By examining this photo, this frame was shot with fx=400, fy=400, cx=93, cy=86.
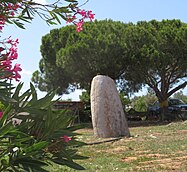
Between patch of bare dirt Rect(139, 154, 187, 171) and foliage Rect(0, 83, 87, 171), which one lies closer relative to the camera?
foliage Rect(0, 83, 87, 171)

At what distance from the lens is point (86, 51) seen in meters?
20.2

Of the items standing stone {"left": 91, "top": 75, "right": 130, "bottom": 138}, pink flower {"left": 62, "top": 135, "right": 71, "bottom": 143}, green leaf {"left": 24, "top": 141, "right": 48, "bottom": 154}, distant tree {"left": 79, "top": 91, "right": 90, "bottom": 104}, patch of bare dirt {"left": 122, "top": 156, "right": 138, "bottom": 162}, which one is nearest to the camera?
green leaf {"left": 24, "top": 141, "right": 48, "bottom": 154}

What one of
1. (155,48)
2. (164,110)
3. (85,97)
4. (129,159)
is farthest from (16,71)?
(85,97)

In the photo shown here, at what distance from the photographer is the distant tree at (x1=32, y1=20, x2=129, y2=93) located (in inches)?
798

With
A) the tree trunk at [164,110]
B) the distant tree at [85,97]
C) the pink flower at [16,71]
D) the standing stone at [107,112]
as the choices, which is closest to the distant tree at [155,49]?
the tree trunk at [164,110]

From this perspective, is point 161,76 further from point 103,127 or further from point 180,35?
point 103,127

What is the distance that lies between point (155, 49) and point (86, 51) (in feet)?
12.0

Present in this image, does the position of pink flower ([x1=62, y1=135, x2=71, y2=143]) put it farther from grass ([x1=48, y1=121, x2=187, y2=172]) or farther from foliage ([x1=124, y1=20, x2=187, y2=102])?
foliage ([x1=124, y1=20, x2=187, y2=102])

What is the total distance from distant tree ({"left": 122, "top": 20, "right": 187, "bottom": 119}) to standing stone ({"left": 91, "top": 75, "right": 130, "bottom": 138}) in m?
9.66

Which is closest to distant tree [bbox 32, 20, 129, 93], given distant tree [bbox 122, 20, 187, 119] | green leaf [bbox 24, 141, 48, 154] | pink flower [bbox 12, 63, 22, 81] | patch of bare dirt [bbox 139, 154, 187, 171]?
distant tree [bbox 122, 20, 187, 119]

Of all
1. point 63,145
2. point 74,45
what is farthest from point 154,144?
point 74,45

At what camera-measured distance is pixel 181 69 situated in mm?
22562

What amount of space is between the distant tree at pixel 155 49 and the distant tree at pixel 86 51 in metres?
0.65

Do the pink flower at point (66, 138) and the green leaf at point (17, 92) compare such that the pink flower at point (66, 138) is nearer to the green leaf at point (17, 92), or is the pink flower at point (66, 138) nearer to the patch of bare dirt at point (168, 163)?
the green leaf at point (17, 92)
